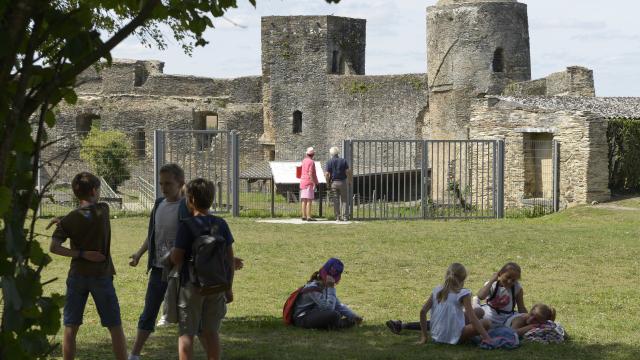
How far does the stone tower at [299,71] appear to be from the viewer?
4312cm

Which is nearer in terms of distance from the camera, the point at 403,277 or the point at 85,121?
the point at 403,277

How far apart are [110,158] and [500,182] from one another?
44.5ft

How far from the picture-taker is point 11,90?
4309 mm

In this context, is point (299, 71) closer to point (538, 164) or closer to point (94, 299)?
point (538, 164)

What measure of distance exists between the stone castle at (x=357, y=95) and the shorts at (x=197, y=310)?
1902 cm

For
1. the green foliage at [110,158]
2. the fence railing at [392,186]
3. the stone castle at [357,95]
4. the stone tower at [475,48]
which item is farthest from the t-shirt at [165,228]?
the stone tower at [475,48]

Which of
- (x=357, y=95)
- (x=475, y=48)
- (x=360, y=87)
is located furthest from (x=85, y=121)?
(x=475, y=48)

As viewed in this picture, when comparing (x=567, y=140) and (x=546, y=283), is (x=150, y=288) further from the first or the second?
(x=567, y=140)

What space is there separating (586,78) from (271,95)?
1446 centimetres

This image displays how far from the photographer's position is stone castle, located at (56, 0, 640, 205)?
28.1 metres

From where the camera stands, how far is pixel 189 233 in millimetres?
7270

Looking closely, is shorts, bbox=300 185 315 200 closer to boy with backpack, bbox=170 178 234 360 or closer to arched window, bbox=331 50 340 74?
boy with backpack, bbox=170 178 234 360

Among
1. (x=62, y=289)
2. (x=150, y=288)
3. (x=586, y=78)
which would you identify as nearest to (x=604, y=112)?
(x=586, y=78)

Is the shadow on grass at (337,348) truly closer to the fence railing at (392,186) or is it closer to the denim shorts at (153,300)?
the denim shorts at (153,300)
